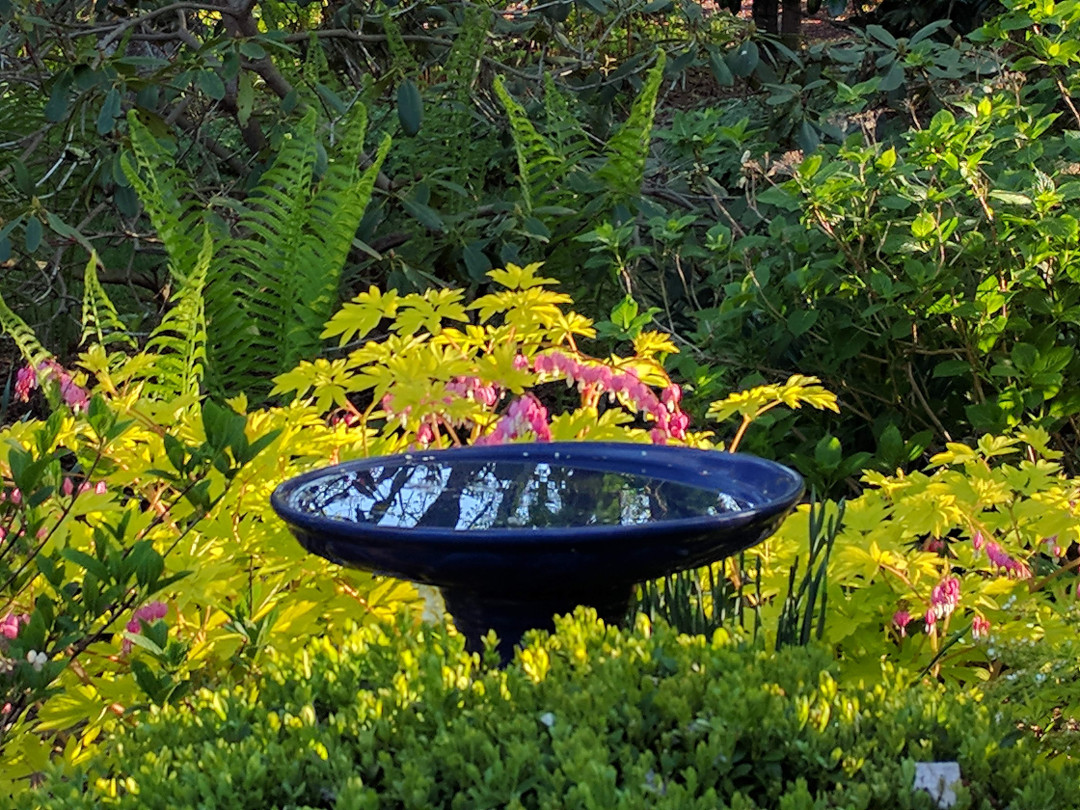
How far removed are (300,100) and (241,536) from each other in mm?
2926

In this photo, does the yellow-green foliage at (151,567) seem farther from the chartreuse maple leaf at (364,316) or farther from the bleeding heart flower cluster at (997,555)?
the bleeding heart flower cluster at (997,555)

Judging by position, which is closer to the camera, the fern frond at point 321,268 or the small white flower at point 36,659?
the small white flower at point 36,659

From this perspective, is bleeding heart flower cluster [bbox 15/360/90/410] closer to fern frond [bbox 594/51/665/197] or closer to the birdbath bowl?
the birdbath bowl

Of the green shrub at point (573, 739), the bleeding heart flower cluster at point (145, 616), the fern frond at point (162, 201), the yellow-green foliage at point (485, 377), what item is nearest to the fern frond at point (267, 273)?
the fern frond at point (162, 201)

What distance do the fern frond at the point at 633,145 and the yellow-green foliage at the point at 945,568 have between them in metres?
2.43

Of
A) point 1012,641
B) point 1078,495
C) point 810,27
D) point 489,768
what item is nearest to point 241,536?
point 489,768

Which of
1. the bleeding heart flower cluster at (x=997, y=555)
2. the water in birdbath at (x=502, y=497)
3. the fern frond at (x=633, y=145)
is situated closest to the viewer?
the water in birdbath at (x=502, y=497)

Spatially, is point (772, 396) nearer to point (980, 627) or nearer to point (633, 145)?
point (980, 627)

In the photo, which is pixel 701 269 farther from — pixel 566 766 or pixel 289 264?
pixel 566 766

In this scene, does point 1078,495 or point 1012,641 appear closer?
point 1012,641

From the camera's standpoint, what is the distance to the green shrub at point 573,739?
1.51m

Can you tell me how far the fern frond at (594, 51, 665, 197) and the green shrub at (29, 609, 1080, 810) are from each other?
3419mm

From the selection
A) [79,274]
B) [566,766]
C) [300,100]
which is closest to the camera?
[566,766]

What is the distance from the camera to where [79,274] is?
230 inches
